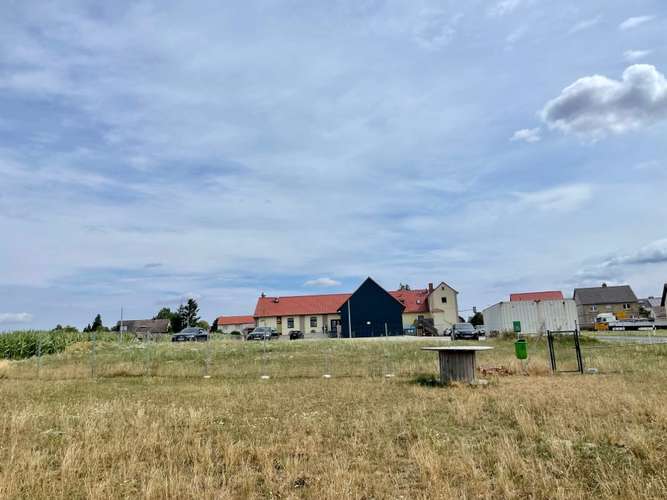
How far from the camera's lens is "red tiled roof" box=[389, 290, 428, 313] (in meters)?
65.3

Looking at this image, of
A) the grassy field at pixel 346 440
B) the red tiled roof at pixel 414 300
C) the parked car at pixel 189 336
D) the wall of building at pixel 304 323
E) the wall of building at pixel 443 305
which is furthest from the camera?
the red tiled roof at pixel 414 300

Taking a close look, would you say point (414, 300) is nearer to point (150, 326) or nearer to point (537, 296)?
point (537, 296)

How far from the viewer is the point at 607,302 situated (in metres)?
85.4

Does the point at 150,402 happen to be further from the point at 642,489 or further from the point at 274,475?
the point at 642,489

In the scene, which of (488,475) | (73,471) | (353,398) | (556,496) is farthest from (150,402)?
(556,496)

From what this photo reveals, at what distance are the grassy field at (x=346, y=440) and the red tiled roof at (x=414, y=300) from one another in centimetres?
5035

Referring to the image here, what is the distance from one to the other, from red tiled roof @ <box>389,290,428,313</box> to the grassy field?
165 ft

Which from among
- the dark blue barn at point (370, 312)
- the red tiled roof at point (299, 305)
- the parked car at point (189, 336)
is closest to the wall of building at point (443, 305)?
the dark blue barn at point (370, 312)

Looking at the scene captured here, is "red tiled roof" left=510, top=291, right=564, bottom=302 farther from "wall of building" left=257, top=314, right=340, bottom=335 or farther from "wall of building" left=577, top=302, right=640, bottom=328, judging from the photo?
"wall of building" left=257, top=314, right=340, bottom=335

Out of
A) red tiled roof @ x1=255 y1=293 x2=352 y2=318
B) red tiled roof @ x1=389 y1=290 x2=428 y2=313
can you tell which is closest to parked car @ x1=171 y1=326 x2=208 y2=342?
red tiled roof @ x1=255 y1=293 x2=352 y2=318

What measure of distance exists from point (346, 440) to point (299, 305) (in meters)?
59.1

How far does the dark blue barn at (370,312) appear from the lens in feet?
194

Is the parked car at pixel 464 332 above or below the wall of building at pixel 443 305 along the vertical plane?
below

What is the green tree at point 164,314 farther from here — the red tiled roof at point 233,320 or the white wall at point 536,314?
the white wall at point 536,314
